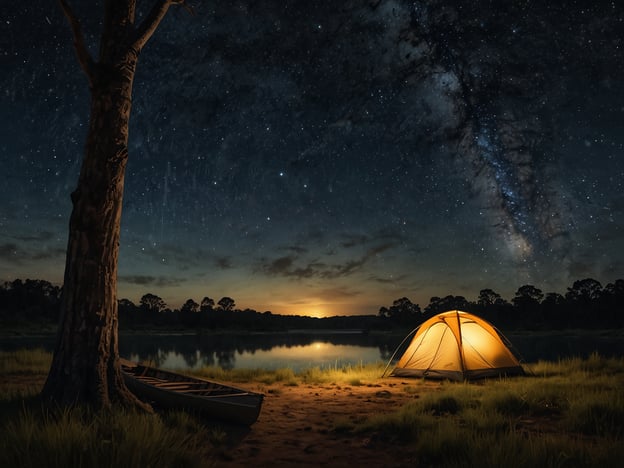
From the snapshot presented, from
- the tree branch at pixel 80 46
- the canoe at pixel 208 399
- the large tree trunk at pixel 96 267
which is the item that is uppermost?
the tree branch at pixel 80 46

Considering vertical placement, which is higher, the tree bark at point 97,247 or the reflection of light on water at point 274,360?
the tree bark at point 97,247

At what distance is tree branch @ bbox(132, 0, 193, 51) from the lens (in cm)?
770

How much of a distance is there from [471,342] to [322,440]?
846 cm

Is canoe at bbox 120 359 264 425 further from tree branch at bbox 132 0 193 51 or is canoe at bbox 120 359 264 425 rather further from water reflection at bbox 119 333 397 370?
water reflection at bbox 119 333 397 370

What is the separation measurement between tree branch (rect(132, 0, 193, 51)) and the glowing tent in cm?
1096

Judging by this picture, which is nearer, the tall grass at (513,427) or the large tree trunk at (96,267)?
the tall grass at (513,427)

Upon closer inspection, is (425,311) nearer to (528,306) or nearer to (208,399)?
(528,306)

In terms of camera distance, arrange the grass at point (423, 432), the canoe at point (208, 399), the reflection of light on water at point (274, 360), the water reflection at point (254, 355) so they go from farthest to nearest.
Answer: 1. the water reflection at point (254, 355)
2. the reflection of light on water at point (274, 360)
3. the canoe at point (208, 399)
4. the grass at point (423, 432)

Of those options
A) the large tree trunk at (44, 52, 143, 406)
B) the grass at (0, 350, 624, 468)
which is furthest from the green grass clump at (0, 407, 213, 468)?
the large tree trunk at (44, 52, 143, 406)

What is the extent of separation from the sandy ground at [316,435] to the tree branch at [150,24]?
646 centimetres

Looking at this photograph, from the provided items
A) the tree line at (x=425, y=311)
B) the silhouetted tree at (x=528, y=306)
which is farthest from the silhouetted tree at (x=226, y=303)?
the silhouetted tree at (x=528, y=306)

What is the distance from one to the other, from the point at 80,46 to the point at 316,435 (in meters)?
7.03

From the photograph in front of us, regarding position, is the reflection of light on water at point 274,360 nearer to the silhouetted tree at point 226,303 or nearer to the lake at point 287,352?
the lake at point 287,352

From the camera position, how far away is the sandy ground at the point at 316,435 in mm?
5430
